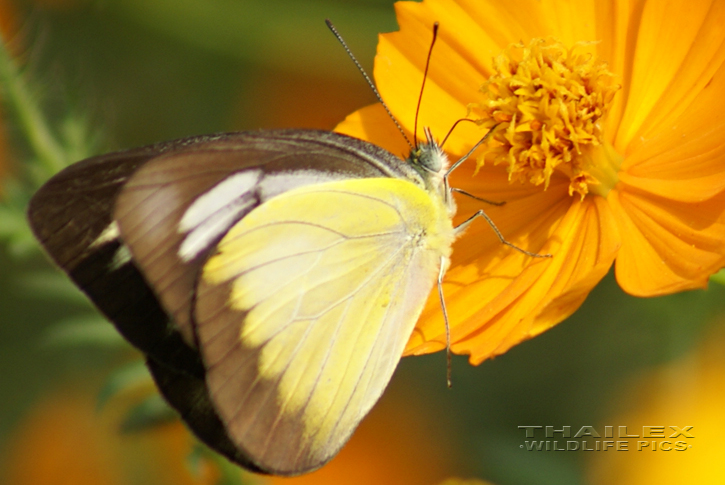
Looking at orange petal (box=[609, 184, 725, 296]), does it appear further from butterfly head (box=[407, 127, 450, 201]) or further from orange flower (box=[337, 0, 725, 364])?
butterfly head (box=[407, 127, 450, 201])

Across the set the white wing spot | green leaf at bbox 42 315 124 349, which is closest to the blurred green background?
green leaf at bbox 42 315 124 349

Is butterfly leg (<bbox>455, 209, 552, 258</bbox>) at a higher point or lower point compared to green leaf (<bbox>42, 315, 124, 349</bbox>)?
lower

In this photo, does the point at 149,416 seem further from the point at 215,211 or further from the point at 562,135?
the point at 562,135

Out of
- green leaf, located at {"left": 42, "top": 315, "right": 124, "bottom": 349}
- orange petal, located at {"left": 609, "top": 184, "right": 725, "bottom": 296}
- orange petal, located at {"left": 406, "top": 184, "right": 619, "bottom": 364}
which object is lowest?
orange petal, located at {"left": 609, "top": 184, "right": 725, "bottom": 296}

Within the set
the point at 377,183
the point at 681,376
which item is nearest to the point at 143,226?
the point at 377,183

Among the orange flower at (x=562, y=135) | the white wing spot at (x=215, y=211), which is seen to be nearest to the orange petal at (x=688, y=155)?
the orange flower at (x=562, y=135)

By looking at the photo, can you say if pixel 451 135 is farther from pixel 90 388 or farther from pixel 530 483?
pixel 90 388

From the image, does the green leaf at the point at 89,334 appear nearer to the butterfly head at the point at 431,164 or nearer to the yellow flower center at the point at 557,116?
the butterfly head at the point at 431,164
